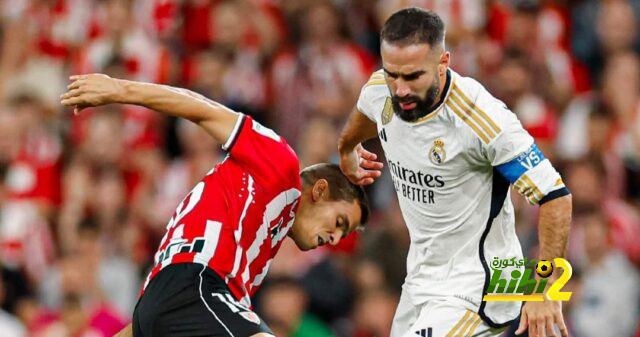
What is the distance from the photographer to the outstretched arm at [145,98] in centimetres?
613

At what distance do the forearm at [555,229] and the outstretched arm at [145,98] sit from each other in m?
1.54

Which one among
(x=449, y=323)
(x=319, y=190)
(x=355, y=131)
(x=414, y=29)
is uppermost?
(x=414, y=29)

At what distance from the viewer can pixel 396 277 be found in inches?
407

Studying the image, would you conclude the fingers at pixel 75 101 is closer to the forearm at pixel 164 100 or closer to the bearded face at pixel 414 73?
the forearm at pixel 164 100

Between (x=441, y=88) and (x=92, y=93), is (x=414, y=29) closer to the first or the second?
(x=441, y=88)

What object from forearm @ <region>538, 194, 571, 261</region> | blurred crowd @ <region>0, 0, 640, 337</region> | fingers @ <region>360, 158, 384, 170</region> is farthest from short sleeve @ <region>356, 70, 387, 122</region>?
blurred crowd @ <region>0, 0, 640, 337</region>

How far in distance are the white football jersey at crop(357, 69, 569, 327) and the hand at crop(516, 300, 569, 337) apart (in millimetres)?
495

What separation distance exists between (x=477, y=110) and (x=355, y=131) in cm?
102

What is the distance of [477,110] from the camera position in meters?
6.26

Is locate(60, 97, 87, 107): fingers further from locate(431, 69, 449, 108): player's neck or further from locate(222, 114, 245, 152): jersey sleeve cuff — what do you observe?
locate(431, 69, 449, 108): player's neck

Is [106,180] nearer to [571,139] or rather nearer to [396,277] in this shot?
[396,277]

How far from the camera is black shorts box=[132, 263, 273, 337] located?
240 inches

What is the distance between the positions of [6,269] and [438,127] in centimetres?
564

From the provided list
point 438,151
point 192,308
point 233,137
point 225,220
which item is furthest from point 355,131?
point 192,308
